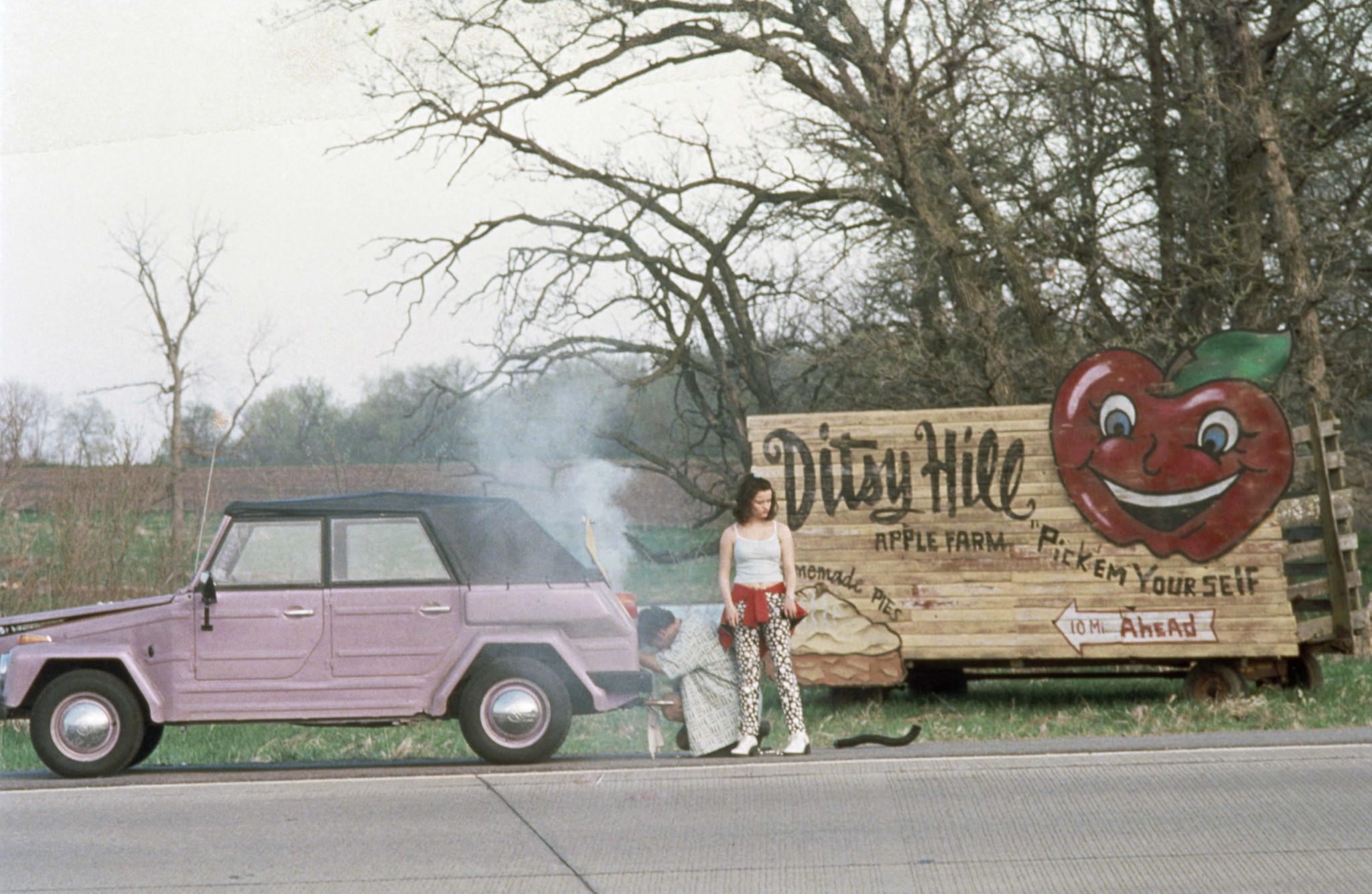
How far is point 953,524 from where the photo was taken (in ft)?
44.5

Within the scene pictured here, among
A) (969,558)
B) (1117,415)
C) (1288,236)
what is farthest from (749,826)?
(1288,236)

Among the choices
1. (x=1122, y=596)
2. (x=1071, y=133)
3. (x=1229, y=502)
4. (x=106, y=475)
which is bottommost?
(x=1122, y=596)

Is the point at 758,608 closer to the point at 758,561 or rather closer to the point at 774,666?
the point at 758,561

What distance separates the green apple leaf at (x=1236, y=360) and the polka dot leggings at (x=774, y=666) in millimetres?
5691

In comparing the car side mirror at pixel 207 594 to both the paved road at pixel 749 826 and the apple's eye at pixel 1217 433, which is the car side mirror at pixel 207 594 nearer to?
the paved road at pixel 749 826

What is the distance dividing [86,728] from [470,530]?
2813 millimetres

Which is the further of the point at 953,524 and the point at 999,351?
the point at 999,351

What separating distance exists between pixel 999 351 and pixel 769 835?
1184cm

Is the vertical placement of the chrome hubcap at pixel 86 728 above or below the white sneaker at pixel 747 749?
above

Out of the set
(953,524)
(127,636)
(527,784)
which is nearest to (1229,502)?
(953,524)

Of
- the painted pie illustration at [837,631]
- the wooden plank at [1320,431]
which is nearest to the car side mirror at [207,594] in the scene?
the painted pie illustration at [837,631]

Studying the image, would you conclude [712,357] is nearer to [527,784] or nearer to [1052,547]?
[1052,547]

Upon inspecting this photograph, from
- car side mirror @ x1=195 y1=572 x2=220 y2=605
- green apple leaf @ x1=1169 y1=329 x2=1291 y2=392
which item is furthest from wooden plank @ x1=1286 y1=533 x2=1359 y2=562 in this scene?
car side mirror @ x1=195 y1=572 x2=220 y2=605

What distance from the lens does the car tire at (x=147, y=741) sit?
9789 mm
